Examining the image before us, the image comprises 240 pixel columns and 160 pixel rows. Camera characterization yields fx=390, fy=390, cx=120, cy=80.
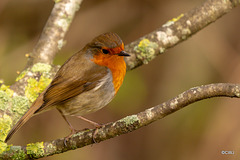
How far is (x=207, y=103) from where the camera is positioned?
511cm

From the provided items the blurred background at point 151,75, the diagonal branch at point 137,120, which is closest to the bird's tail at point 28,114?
the diagonal branch at point 137,120

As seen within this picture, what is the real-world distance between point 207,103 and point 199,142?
21.4 inches

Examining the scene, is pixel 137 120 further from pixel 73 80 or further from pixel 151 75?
pixel 151 75

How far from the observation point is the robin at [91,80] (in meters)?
3.62

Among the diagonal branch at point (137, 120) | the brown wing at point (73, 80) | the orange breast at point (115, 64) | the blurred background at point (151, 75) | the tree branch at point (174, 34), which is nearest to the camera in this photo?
the diagonal branch at point (137, 120)

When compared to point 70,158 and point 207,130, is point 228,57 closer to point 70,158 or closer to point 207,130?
point 207,130

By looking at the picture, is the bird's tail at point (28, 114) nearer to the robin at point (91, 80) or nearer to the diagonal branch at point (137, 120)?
the robin at point (91, 80)

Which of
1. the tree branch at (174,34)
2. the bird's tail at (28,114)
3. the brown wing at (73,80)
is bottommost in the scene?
the bird's tail at (28,114)

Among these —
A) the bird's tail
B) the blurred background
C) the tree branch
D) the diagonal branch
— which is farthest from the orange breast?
the blurred background

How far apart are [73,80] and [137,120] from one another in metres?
1.17

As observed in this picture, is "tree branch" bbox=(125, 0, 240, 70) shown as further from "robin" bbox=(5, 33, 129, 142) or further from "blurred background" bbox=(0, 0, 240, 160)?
"blurred background" bbox=(0, 0, 240, 160)

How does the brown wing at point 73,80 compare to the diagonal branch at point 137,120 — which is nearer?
the diagonal branch at point 137,120

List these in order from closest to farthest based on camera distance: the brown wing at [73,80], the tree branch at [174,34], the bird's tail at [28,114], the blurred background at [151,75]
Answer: the bird's tail at [28,114]
the brown wing at [73,80]
the tree branch at [174,34]
the blurred background at [151,75]

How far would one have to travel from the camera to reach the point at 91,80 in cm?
371
